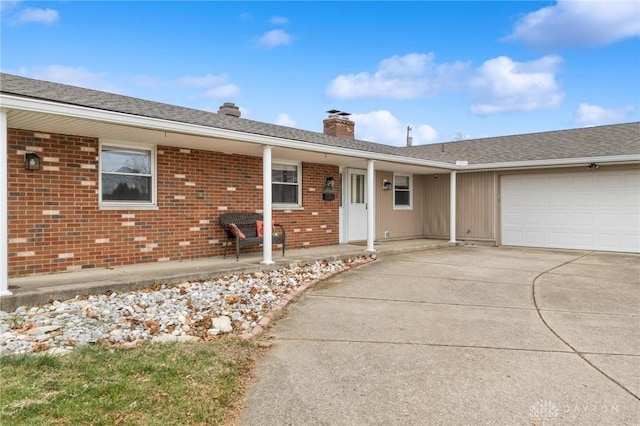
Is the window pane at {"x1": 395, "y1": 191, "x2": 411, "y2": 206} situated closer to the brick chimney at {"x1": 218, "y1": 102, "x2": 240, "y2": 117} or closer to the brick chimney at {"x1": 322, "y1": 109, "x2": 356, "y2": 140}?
the brick chimney at {"x1": 322, "y1": 109, "x2": 356, "y2": 140}

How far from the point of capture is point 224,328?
473 centimetres

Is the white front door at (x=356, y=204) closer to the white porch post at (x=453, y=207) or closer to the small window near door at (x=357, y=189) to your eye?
the small window near door at (x=357, y=189)

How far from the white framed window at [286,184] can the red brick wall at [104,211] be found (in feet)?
1.31

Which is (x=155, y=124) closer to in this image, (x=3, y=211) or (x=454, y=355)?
(x=3, y=211)

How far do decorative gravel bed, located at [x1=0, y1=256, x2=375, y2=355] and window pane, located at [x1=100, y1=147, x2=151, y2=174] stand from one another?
2.78 meters

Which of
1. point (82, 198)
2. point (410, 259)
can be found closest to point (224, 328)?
point (82, 198)

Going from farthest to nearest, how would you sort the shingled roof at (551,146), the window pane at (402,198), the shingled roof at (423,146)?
1. the window pane at (402,198)
2. the shingled roof at (551,146)
3. the shingled roof at (423,146)

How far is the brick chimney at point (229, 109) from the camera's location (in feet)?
37.8

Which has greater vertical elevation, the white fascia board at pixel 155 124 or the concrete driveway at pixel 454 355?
the white fascia board at pixel 155 124

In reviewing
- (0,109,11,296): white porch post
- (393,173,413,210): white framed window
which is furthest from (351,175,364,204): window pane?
(0,109,11,296): white porch post

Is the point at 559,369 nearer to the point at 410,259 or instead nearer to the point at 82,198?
the point at 410,259

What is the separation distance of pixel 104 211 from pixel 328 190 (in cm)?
595

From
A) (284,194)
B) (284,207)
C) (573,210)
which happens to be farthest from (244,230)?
(573,210)

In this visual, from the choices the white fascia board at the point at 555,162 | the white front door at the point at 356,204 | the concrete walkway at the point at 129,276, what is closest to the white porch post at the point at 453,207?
the white fascia board at the point at 555,162
